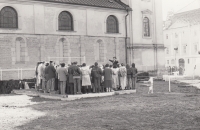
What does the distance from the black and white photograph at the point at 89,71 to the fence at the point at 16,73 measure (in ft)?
0.28

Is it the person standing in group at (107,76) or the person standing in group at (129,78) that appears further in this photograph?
the person standing in group at (129,78)

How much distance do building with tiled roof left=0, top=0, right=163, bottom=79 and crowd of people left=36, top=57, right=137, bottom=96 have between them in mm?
8511

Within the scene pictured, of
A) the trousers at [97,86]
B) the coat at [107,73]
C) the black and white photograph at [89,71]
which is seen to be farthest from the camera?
the coat at [107,73]

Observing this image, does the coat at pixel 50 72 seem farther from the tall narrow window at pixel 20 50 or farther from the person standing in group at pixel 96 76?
the tall narrow window at pixel 20 50

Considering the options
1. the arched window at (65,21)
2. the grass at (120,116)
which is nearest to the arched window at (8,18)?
the arched window at (65,21)

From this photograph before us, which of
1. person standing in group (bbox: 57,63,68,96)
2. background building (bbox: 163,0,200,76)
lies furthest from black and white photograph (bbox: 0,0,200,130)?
background building (bbox: 163,0,200,76)

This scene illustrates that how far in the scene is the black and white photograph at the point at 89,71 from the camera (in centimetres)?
1135

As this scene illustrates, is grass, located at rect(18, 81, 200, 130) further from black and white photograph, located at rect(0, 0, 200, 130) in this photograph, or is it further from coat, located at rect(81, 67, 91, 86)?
coat, located at rect(81, 67, 91, 86)

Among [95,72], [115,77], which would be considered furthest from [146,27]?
[95,72]

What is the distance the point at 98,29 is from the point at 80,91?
15.9 meters

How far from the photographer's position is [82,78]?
18.3 meters

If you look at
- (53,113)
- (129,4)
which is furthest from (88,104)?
(129,4)

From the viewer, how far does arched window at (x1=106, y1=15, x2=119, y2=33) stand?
34.4m

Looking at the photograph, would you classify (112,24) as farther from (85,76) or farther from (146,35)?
(85,76)
